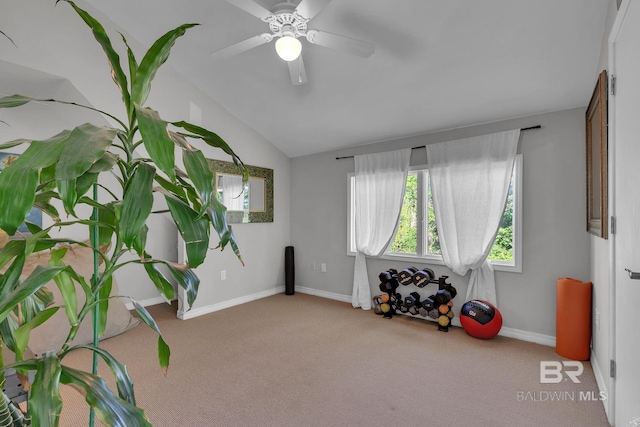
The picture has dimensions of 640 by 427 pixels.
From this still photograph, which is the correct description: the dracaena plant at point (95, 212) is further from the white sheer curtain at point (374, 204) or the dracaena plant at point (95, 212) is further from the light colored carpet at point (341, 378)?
the white sheer curtain at point (374, 204)

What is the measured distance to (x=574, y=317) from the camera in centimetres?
258

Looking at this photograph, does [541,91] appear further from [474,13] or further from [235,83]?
[235,83]

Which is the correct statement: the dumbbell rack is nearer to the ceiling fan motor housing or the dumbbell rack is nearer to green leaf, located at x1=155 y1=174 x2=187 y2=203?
the ceiling fan motor housing

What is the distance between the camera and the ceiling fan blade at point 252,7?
6.16ft

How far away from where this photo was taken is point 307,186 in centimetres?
482

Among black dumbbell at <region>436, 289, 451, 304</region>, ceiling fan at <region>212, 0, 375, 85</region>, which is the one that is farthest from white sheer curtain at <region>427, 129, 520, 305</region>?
ceiling fan at <region>212, 0, 375, 85</region>

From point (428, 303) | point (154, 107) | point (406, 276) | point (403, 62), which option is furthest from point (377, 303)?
point (154, 107)

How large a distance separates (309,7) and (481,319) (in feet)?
9.37

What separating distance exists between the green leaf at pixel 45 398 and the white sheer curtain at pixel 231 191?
3573 millimetres

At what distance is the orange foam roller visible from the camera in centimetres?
255

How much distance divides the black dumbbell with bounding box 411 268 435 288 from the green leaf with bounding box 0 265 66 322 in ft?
10.8

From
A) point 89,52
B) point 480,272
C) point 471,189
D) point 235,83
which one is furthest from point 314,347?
point 89,52

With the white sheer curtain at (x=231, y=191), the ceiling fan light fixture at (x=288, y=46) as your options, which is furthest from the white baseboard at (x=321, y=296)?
the ceiling fan light fixture at (x=288, y=46)

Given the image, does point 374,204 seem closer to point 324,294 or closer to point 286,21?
point 324,294
